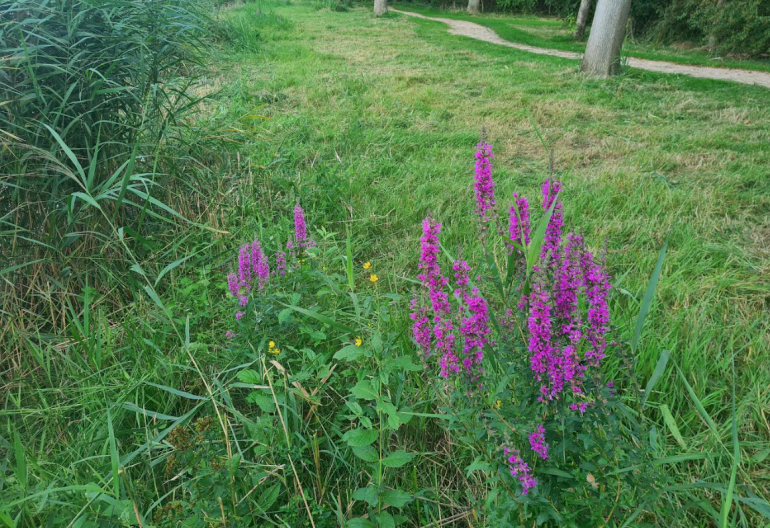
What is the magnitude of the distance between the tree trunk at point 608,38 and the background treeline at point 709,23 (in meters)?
5.13

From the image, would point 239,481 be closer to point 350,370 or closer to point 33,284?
point 350,370

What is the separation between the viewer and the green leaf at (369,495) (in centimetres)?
126

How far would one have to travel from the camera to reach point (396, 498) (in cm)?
129

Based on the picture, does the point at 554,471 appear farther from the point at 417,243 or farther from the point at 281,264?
the point at 417,243

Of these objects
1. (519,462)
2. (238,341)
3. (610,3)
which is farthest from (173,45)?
(610,3)

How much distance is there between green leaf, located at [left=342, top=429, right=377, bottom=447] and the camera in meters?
1.36

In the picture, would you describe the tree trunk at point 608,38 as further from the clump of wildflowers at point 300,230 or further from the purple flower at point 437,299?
the purple flower at point 437,299

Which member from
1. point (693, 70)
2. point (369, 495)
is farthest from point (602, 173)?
point (693, 70)

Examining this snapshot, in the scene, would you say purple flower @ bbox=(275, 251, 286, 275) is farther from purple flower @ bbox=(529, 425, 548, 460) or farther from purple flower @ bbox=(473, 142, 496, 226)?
purple flower @ bbox=(529, 425, 548, 460)

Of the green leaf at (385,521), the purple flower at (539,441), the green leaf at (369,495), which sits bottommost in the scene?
the green leaf at (385,521)

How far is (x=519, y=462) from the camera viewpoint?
1104mm

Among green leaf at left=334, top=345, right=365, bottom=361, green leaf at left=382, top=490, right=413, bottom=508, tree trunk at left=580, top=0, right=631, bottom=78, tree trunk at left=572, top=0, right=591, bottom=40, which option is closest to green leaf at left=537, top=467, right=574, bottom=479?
green leaf at left=382, top=490, right=413, bottom=508

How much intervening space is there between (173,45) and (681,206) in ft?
10.6

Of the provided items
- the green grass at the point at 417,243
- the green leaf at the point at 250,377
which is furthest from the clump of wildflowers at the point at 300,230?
the green leaf at the point at 250,377
